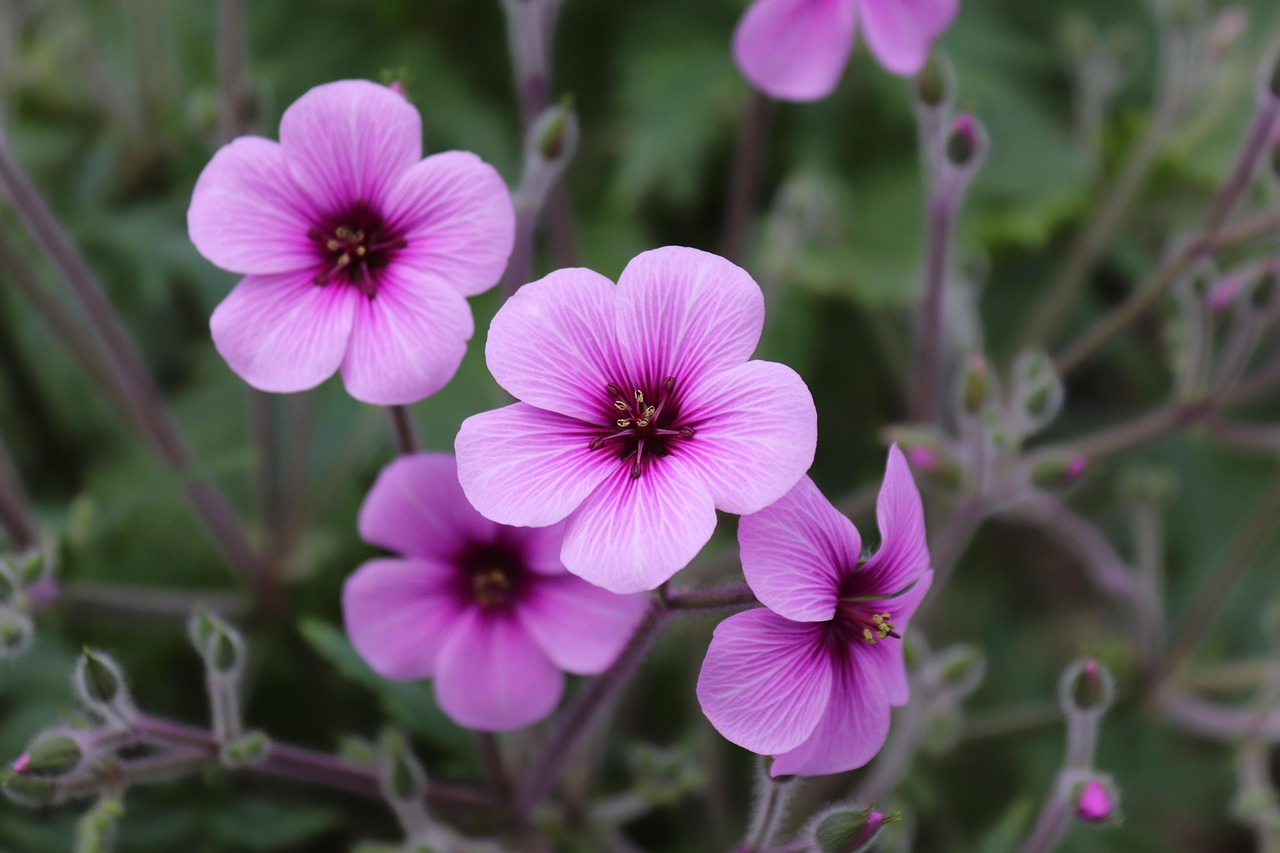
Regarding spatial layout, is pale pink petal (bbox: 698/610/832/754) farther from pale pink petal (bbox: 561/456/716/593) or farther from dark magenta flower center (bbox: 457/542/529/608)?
dark magenta flower center (bbox: 457/542/529/608)

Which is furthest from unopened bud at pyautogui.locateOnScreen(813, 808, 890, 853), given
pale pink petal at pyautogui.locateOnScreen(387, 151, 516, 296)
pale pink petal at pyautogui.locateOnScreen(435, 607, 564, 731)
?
pale pink petal at pyautogui.locateOnScreen(387, 151, 516, 296)

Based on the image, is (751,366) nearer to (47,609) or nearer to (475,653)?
(475,653)

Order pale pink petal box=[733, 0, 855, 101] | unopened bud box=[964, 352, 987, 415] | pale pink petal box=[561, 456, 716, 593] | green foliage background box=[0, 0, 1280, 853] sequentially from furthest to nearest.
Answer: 1. green foliage background box=[0, 0, 1280, 853]
2. pale pink petal box=[733, 0, 855, 101]
3. unopened bud box=[964, 352, 987, 415]
4. pale pink petal box=[561, 456, 716, 593]

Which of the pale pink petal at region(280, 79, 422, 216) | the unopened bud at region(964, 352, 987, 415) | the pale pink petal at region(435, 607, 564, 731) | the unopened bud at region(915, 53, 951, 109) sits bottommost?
the pale pink petal at region(435, 607, 564, 731)

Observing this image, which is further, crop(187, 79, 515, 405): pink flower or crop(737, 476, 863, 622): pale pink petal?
crop(187, 79, 515, 405): pink flower

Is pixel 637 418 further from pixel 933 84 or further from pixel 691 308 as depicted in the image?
pixel 933 84

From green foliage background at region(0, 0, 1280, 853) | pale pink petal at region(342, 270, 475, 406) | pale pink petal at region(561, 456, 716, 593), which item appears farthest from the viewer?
green foliage background at region(0, 0, 1280, 853)
